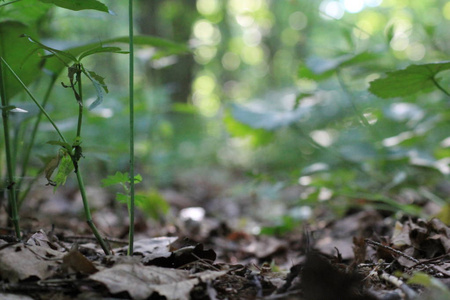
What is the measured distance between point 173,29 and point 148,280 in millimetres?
4362

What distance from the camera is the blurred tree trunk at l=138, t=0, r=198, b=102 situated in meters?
4.36

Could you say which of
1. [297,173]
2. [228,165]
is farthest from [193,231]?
[228,165]

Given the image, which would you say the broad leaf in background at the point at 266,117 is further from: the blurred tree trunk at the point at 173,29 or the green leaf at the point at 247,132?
the blurred tree trunk at the point at 173,29

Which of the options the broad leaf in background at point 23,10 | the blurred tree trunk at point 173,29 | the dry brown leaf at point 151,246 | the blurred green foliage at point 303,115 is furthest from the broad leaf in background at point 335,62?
the blurred tree trunk at point 173,29

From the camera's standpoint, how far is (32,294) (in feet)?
2.48

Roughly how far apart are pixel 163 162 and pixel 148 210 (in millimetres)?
1403

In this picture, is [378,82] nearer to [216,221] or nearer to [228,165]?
[216,221]

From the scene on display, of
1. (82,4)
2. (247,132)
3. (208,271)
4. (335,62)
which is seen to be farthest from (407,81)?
(247,132)

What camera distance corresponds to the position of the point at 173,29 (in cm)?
479

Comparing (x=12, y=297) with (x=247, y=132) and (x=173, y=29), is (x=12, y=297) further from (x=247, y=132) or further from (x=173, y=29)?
(x=173, y=29)

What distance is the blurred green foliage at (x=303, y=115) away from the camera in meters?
1.91

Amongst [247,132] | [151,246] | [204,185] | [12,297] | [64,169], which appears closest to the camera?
[12,297]

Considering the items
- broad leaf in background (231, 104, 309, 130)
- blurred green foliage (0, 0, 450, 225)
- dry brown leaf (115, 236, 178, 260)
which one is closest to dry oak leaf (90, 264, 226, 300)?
dry brown leaf (115, 236, 178, 260)

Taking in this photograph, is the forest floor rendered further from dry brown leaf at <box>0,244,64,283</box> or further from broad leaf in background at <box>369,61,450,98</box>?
broad leaf in background at <box>369,61,450,98</box>
